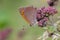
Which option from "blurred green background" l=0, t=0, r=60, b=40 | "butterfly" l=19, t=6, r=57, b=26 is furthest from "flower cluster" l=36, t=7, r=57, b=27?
"blurred green background" l=0, t=0, r=60, b=40

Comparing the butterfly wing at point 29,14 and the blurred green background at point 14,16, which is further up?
the butterfly wing at point 29,14

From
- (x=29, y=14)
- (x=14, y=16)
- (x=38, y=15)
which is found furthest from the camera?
(x=14, y=16)

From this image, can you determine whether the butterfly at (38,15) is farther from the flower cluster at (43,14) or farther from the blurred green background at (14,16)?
the blurred green background at (14,16)

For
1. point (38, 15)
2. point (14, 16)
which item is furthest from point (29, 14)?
point (14, 16)

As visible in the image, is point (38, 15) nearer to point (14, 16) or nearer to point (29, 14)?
point (29, 14)

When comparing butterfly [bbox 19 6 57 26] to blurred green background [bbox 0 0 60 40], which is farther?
blurred green background [bbox 0 0 60 40]

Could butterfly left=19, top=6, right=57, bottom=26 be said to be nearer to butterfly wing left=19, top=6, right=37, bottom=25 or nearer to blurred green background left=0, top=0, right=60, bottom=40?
butterfly wing left=19, top=6, right=37, bottom=25

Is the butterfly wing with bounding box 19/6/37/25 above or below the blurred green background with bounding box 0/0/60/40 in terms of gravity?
above

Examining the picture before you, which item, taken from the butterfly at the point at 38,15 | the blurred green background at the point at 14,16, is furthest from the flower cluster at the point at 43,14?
the blurred green background at the point at 14,16

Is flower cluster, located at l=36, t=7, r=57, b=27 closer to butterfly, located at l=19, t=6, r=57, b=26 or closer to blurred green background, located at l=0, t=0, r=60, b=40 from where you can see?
butterfly, located at l=19, t=6, r=57, b=26

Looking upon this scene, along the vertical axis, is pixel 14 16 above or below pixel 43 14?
below

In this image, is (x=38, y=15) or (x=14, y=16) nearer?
(x=38, y=15)

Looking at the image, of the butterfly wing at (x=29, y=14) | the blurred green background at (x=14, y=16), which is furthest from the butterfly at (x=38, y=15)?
the blurred green background at (x=14, y=16)

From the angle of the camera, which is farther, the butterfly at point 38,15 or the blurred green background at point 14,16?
the blurred green background at point 14,16
